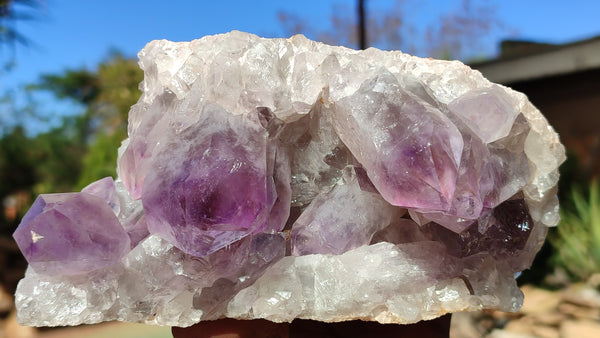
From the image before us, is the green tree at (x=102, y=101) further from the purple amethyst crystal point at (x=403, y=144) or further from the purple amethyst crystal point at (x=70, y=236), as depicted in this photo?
the purple amethyst crystal point at (x=403, y=144)

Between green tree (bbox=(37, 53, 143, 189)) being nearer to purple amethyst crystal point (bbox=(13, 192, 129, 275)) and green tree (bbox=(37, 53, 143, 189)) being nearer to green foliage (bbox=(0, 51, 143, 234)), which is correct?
green foliage (bbox=(0, 51, 143, 234))

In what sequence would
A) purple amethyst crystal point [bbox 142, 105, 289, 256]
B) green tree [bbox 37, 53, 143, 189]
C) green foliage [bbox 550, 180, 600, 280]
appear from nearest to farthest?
purple amethyst crystal point [bbox 142, 105, 289, 256], green foliage [bbox 550, 180, 600, 280], green tree [bbox 37, 53, 143, 189]

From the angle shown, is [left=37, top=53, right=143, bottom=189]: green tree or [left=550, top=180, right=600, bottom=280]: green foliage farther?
[left=37, top=53, right=143, bottom=189]: green tree

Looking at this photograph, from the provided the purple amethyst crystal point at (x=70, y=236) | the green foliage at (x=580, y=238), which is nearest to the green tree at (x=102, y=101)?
the green foliage at (x=580, y=238)

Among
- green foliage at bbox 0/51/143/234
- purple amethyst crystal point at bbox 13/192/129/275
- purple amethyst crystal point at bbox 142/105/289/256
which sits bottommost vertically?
green foliage at bbox 0/51/143/234

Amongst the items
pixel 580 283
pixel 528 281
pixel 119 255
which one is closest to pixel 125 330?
pixel 528 281

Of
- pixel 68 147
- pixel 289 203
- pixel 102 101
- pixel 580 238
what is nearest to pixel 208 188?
pixel 289 203

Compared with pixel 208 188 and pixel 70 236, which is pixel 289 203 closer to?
pixel 208 188

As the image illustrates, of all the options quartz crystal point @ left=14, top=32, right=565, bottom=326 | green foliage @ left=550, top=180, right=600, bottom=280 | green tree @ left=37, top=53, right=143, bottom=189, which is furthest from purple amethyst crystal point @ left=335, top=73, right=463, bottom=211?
green tree @ left=37, top=53, right=143, bottom=189
